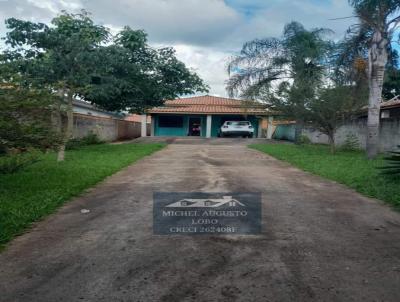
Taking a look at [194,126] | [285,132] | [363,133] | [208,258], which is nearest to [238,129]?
[285,132]

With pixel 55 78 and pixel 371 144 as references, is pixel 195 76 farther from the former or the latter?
pixel 371 144

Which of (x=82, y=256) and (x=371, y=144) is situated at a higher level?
(x=371, y=144)

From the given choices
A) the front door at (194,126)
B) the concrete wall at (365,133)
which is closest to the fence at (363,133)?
the concrete wall at (365,133)

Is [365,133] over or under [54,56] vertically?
under

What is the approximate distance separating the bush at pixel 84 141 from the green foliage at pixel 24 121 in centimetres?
849

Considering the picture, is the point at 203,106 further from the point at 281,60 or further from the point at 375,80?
the point at 375,80

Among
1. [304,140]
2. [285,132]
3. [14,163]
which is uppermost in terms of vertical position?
[285,132]

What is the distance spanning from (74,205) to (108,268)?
2.63m

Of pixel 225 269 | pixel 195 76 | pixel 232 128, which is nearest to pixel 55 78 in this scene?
pixel 195 76

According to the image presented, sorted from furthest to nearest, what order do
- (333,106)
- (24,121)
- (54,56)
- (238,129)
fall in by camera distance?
(238,129)
(333,106)
(54,56)
(24,121)

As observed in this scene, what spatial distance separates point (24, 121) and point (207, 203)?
327 centimetres

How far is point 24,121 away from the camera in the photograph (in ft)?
19.4

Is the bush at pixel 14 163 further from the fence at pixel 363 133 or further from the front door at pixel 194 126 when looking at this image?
the front door at pixel 194 126

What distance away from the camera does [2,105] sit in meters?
5.41
